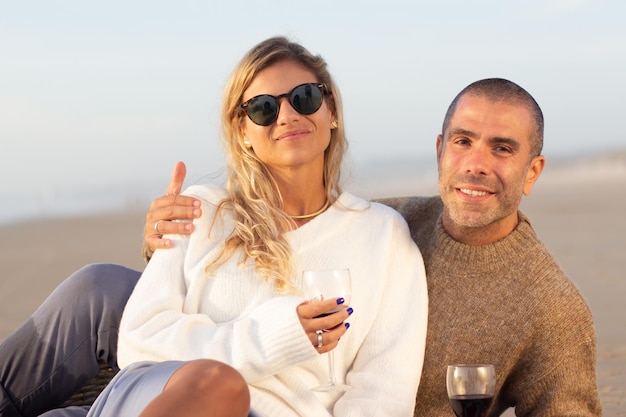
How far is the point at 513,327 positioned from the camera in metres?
4.79

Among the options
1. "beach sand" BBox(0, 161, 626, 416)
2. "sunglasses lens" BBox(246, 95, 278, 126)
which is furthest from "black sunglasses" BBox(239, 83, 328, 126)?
"beach sand" BBox(0, 161, 626, 416)

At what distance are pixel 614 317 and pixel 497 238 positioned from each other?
7.39 meters

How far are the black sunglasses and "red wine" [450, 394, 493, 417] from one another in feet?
4.95

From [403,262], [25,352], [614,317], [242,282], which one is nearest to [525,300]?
[403,262]

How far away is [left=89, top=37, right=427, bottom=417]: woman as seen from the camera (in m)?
4.34

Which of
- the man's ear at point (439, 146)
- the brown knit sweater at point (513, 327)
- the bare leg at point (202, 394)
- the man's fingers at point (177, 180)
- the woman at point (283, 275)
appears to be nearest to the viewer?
the bare leg at point (202, 394)

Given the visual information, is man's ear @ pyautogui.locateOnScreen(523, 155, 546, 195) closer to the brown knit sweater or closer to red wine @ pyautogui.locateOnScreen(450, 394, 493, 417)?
the brown knit sweater

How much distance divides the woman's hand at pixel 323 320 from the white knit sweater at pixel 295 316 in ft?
0.12

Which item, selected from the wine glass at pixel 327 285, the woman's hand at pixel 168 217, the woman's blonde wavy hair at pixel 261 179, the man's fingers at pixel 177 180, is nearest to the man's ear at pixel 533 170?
the woman's blonde wavy hair at pixel 261 179

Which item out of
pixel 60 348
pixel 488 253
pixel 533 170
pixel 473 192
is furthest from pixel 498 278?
pixel 60 348

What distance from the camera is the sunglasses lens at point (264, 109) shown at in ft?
16.2

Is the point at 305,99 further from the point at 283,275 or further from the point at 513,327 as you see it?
the point at 513,327

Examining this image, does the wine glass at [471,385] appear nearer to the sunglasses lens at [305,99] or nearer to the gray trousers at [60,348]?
the sunglasses lens at [305,99]

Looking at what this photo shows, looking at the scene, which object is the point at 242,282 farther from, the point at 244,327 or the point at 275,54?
the point at 275,54
